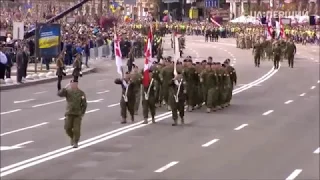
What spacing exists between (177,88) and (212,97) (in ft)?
19.2

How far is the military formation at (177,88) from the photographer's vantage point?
1097 inches

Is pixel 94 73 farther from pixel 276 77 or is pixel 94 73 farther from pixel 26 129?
pixel 26 129

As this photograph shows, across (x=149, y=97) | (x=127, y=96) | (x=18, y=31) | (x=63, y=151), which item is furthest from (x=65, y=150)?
(x=18, y=31)

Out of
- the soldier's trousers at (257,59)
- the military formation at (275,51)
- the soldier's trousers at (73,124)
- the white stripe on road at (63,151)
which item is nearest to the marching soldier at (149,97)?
the white stripe on road at (63,151)

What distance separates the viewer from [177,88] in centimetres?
2788

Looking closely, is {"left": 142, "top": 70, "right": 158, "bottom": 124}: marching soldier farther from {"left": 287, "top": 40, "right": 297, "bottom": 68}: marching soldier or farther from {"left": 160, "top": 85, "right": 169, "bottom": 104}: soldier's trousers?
{"left": 287, "top": 40, "right": 297, "bottom": 68}: marching soldier

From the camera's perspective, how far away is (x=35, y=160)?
73.0ft

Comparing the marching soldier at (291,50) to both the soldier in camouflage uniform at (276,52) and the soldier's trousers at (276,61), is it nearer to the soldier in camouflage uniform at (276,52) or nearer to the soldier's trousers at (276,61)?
the soldier in camouflage uniform at (276,52)

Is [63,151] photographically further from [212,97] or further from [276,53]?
[276,53]

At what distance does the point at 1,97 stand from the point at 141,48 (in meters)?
22.8

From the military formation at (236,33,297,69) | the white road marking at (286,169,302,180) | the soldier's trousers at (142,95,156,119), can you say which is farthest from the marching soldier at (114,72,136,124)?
the military formation at (236,33,297,69)

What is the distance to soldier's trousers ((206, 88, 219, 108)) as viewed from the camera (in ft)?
109

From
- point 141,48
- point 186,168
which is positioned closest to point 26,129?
point 186,168

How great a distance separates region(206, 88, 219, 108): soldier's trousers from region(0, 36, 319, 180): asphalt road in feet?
1.49
